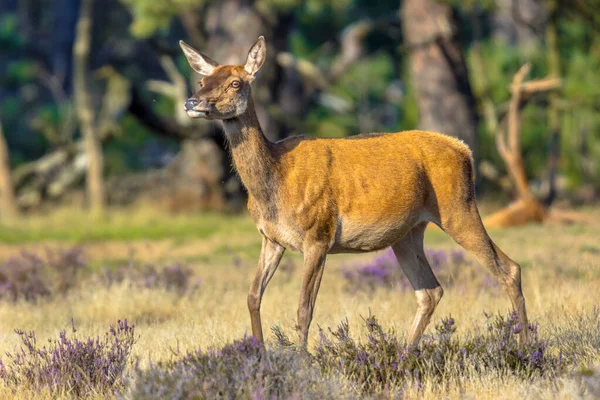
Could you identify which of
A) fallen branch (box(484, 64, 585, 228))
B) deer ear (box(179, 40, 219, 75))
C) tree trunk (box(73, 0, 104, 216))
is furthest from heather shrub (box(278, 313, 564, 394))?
tree trunk (box(73, 0, 104, 216))

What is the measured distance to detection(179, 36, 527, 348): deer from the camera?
7.12 metres

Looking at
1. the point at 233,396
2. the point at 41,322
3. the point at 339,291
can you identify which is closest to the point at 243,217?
the point at 339,291

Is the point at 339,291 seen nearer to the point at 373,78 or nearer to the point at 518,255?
the point at 518,255

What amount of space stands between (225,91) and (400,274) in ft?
16.1

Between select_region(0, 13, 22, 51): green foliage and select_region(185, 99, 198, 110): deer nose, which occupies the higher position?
select_region(0, 13, 22, 51): green foliage

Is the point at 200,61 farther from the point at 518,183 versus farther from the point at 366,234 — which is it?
the point at 518,183

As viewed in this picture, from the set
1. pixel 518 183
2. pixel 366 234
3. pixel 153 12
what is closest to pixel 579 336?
pixel 366 234

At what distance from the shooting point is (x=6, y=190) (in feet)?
68.7

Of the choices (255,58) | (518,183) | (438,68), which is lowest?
(518,183)

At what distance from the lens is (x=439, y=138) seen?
7945mm

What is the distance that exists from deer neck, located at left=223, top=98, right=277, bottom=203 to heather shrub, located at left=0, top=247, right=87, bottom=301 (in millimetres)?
4314

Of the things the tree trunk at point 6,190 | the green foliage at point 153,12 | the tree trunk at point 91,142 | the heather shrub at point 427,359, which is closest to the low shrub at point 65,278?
the heather shrub at point 427,359

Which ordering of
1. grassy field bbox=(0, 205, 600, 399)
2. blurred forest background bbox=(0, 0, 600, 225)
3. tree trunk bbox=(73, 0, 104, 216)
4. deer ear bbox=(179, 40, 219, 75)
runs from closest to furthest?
1. grassy field bbox=(0, 205, 600, 399)
2. deer ear bbox=(179, 40, 219, 75)
3. blurred forest background bbox=(0, 0, 600, 225)
4. tree trunk bbox=(73, 0, 104, 216)

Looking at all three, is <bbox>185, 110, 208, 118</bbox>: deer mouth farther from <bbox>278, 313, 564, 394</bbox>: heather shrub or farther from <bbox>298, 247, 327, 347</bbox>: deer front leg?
<bbox>278, 313, 564, 394</bbox>: heather shrub
